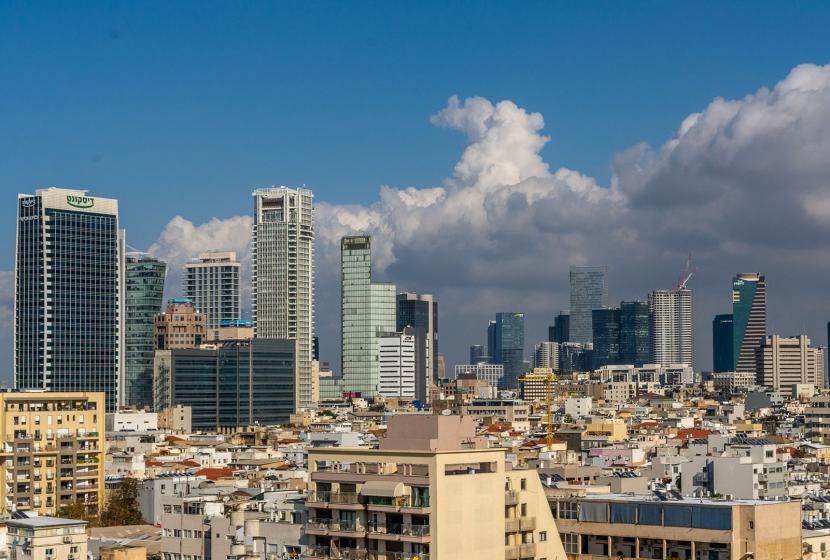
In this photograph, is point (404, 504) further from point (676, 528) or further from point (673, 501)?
point (673, 501)

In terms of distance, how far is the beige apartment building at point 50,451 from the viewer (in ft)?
359

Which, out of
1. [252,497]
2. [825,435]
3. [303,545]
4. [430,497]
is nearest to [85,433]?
[252,497]

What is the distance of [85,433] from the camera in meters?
116

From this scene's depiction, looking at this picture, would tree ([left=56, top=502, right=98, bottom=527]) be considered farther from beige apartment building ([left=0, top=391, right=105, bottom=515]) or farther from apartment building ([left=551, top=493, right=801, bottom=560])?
apartment building ([left=551, top=493, right=801, bottom=560])

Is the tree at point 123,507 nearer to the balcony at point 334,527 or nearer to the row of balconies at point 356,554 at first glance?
the row of balconies at point 356,554

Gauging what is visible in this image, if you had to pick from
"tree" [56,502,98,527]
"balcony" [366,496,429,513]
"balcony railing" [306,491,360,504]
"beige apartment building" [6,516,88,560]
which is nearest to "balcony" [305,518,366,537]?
"balcony railing" [306,491,360,504]

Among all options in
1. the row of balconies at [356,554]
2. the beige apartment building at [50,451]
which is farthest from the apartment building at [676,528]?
the beige apartment building at [50,451]

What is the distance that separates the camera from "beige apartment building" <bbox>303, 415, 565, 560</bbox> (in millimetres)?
53969

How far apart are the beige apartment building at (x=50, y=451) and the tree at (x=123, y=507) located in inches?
58.6

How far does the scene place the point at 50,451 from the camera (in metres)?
112

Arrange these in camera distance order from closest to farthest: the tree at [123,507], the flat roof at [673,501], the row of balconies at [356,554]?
the row of balconies at [356,554], the flat roof at [673,501], the tree at [123,507]

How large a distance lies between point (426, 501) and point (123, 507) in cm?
6034

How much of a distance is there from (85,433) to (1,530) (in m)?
50.0

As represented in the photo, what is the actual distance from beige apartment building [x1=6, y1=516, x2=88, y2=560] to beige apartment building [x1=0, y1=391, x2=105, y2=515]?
4355 cm
